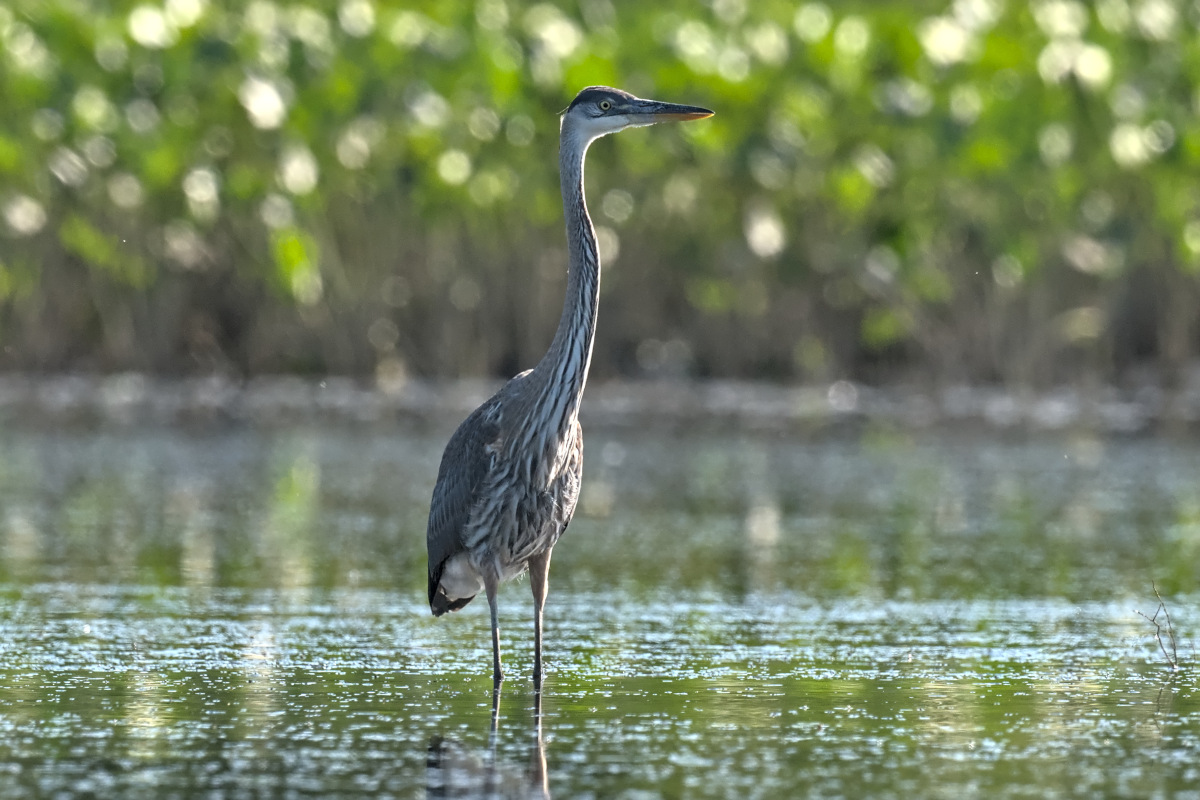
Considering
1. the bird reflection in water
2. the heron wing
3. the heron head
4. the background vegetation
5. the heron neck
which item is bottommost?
the bird reflection in water

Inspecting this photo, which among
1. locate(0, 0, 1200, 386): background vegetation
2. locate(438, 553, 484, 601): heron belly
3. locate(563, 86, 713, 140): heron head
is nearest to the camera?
locate(438, 553, 484, 601): heron belly

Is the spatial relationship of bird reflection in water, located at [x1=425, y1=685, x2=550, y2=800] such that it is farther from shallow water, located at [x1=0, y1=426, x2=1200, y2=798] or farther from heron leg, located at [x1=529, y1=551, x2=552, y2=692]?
heron leg, located at [x1=529, y1=551, x2=552, y2=692]

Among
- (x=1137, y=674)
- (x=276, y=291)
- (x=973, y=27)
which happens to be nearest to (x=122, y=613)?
(x=1137, y=674)

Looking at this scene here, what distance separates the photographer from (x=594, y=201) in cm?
2050

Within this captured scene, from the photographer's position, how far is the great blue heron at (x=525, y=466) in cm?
776

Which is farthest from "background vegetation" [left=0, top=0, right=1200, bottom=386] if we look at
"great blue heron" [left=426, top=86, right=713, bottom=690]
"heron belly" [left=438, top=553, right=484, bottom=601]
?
"great blue heron" [left=426, top=86, right=713, bottom=690]

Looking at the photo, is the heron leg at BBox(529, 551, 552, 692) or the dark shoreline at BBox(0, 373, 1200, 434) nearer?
the heron leg at BBox(529, 551, 552, 692)

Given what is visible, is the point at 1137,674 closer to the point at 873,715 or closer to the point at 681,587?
the point at 873,715

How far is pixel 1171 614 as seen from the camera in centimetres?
909

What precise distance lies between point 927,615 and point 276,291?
36.1ft

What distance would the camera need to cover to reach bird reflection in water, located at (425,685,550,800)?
5664mm

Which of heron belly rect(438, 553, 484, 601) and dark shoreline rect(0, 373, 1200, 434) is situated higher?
dark shoreline rect(0, 373, 1200, 434)

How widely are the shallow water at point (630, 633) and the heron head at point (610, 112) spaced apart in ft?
6.29

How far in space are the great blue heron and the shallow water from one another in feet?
1.33
